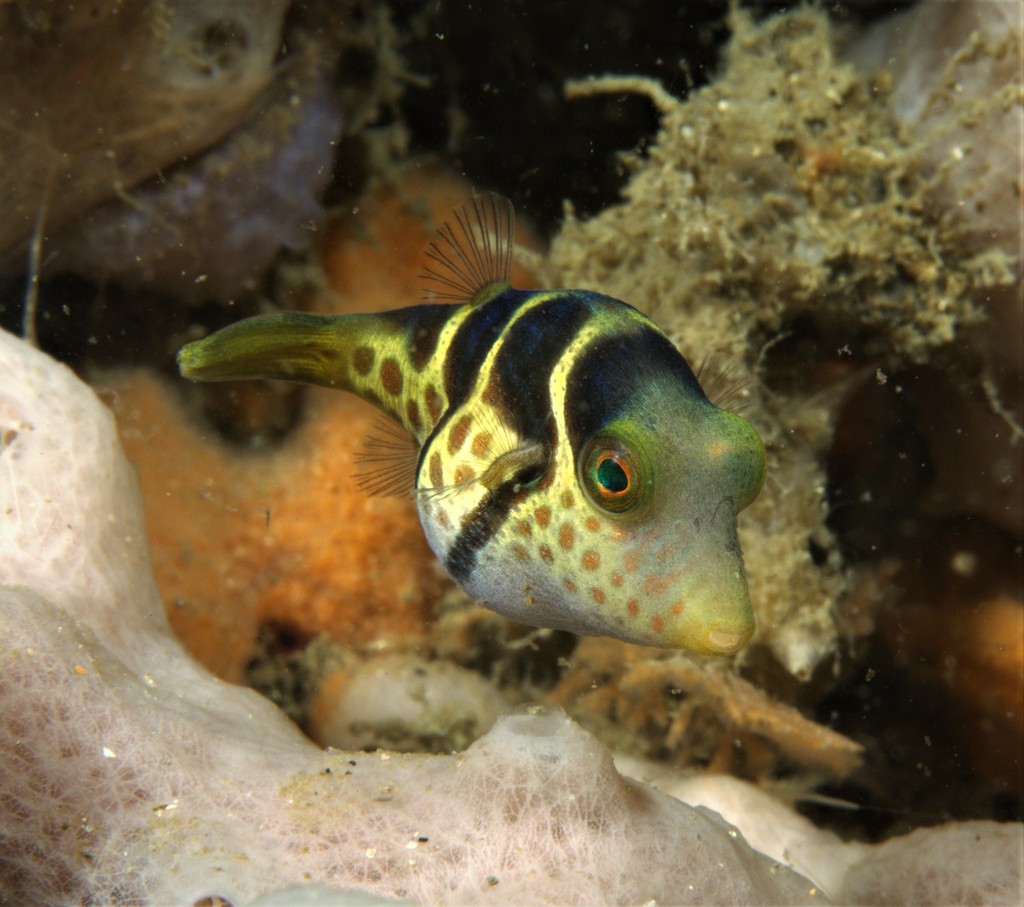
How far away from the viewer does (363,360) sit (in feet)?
9.36

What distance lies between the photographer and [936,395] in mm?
3838

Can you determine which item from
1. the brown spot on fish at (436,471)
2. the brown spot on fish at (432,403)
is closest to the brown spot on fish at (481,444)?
the brown spot on fish at (436,471)

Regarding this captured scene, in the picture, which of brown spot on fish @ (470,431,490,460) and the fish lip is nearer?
the fish lip

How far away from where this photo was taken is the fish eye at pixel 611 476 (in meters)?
1.95

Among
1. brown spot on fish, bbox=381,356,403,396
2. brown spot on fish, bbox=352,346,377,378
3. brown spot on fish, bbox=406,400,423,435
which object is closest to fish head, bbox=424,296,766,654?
brown spot on fish, bbox=406,400,423,435

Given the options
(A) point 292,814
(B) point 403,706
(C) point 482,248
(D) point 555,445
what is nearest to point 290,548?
(B) point 403,706

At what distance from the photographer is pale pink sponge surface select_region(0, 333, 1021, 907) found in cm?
208

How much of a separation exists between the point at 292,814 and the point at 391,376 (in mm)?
1438

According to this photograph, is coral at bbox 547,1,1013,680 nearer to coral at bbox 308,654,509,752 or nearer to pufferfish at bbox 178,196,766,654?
pufferfish at bbox 178,196,766,654

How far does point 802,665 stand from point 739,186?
223 centimetres

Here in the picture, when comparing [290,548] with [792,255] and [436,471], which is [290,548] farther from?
[792,255]

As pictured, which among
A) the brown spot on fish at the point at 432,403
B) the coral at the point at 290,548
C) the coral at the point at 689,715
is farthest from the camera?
the coral at the point at 290,548

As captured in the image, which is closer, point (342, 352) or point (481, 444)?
point (481, 444)

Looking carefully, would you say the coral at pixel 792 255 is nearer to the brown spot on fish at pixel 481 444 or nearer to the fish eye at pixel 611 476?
the brown spot on fish at pixel 481 444
